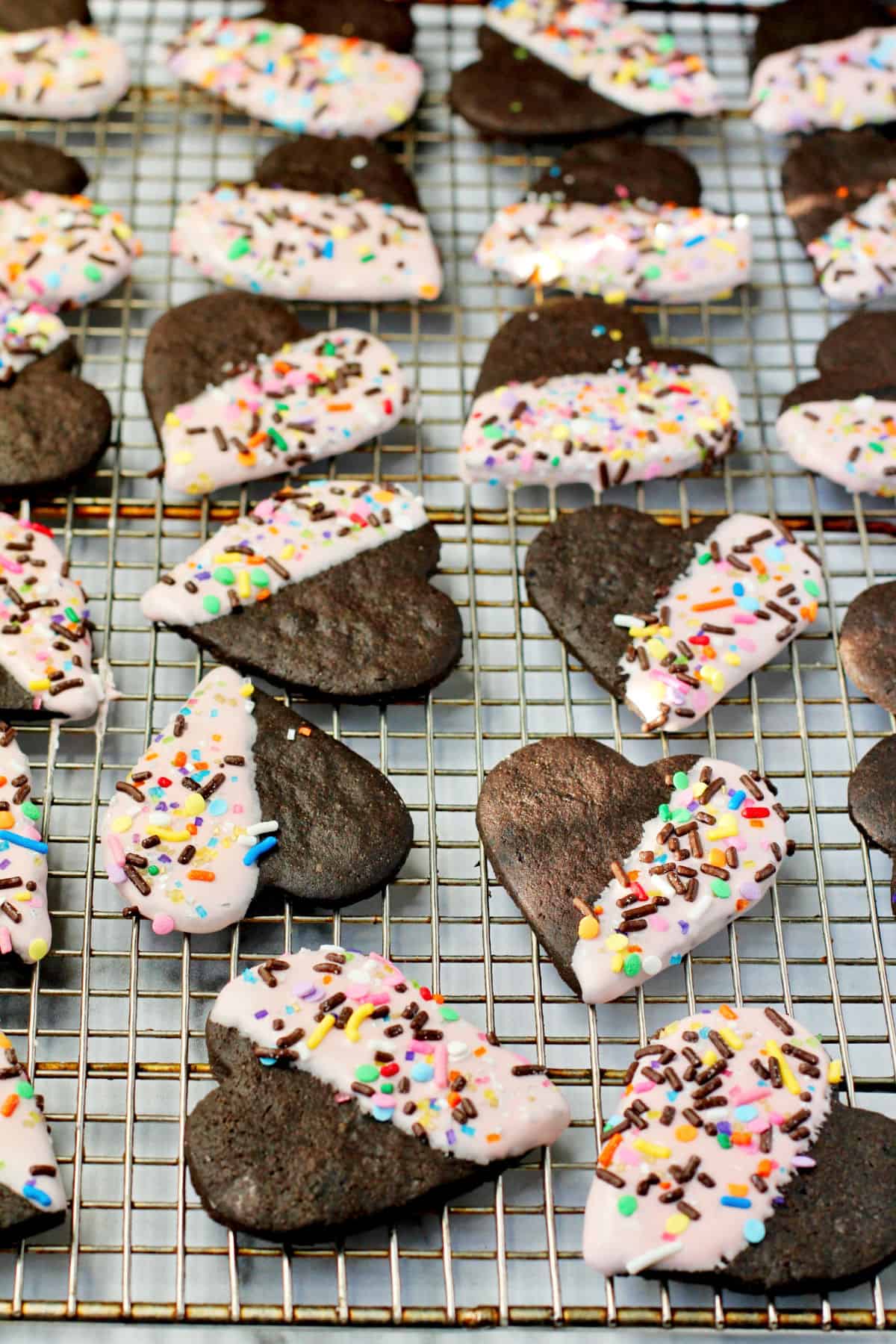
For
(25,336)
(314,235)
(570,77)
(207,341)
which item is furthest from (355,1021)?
(570,77)

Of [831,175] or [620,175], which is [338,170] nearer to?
[620,175]

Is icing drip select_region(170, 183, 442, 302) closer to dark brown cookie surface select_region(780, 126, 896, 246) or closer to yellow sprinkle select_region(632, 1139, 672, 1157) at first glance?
dark brown cookie surface select_region(780, 126, 896, 246)

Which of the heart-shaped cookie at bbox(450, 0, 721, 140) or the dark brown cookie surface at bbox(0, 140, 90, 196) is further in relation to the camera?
the heart-shaped cookie at bbox(450, 0, 721, 140)

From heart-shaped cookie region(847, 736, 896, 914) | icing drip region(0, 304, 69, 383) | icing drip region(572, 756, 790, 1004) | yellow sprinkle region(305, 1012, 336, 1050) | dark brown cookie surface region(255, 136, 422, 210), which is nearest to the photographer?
yellow sprinkle region(305, 1012, 336, 1050)

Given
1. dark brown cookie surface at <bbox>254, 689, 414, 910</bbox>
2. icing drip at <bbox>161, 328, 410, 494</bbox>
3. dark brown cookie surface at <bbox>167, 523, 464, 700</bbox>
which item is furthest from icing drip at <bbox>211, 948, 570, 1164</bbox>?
→ icing drip at <bbox>161, 328, 410, 494</bbox>

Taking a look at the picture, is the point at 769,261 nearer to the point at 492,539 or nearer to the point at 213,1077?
the point at 492,539

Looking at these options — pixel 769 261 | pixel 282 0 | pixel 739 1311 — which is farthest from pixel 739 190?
pixel 739 1311

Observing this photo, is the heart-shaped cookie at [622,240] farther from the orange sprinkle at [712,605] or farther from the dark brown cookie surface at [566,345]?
the orange sprinkle at [712,605]
